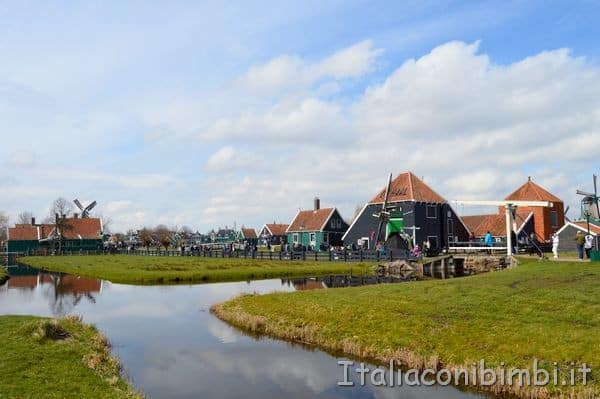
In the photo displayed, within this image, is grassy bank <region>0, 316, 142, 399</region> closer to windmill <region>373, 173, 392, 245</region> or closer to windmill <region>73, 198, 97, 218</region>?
windmill <region>373, 173, 392, 245</region>

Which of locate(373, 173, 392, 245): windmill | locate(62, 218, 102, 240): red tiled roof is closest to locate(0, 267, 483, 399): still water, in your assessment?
locate(373, 173, 392, 245): windmill

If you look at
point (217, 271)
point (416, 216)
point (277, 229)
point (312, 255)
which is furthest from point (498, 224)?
point (277, 229)

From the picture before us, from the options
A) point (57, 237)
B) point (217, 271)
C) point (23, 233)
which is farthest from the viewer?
point (23, 233)

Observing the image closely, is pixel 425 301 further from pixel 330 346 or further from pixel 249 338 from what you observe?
pixel 249 338

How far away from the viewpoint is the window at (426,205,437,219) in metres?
54.5

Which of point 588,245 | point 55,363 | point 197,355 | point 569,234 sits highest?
point 569,234

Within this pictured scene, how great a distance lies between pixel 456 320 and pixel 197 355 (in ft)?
25.8

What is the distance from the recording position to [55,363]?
1287 centimetres

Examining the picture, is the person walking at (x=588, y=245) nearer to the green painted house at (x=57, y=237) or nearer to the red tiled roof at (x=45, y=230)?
the green painted house at (x=57, y=237)

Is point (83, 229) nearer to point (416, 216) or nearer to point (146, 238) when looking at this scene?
point (146, 238)

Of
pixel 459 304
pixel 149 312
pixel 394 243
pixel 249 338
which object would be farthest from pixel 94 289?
pixel 394 243

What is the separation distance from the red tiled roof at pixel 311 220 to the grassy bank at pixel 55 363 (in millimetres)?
57649

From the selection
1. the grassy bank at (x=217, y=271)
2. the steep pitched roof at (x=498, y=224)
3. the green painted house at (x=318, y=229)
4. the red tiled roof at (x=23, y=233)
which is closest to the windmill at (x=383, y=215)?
the grassy bank at (x=217, y=271)

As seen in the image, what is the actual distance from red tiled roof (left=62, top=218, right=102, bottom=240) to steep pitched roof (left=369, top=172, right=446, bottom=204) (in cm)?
5969
